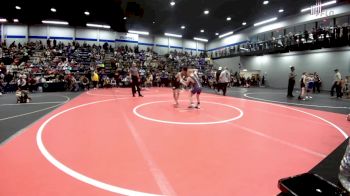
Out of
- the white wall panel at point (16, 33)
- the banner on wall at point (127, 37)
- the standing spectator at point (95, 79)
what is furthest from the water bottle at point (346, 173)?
the white wall panel at point (16, 33)

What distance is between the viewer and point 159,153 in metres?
3.78

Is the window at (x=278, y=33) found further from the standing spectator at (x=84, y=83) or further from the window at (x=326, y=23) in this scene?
the standing spectator at (x=84, y=83)

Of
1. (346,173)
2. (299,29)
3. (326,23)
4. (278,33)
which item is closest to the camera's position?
(346,173)

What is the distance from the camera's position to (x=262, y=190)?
2633 mm

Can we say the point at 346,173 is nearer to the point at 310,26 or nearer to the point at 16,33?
the point at 310,26

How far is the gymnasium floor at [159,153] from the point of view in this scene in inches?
108

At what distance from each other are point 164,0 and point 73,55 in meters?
12.0

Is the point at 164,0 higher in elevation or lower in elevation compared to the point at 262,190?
higher

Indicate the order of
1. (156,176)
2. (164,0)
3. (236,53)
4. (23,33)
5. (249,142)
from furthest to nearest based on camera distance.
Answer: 1. (236,53)
2. (23,33)
3. (164,0)
4. (249,142)
5. (156,176)

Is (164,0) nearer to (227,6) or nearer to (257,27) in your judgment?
(227,6)

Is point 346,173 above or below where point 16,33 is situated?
below

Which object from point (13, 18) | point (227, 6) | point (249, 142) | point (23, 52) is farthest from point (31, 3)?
point (249, 142)

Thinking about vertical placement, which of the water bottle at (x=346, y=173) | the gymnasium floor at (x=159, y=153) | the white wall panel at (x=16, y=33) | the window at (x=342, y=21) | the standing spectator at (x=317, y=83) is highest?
the white wall panel at (x=16, y=33)

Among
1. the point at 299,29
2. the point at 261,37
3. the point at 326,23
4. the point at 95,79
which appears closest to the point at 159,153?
the point at 95,79
